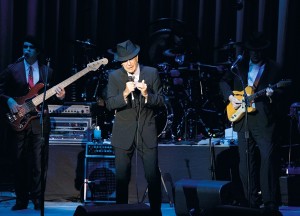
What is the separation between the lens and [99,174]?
9.36 meters

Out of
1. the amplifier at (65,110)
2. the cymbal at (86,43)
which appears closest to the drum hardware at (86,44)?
the cymbal at (86,43)

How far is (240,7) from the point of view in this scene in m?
11.0

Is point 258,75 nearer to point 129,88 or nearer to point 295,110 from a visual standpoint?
point 295,110

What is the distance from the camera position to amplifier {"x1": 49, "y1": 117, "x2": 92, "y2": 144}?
970cm

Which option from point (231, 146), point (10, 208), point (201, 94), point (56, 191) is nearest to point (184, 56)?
point (201, 94)

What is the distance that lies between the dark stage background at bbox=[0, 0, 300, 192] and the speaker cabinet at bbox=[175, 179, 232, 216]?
126 inches

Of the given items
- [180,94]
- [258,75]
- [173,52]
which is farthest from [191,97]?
[258,75]

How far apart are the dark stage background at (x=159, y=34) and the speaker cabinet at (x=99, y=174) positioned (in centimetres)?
133

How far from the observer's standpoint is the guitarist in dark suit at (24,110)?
28.8 ft

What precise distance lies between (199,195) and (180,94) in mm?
3777

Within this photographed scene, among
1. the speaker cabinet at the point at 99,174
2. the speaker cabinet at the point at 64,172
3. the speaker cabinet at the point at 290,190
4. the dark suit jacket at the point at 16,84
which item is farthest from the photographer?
the speaker cabinet at the point at 64,172

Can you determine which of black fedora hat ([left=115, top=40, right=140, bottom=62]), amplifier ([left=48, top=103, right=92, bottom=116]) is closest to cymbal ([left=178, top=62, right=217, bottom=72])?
amplifier ([left=48, top=103, right=92, bottom=116])

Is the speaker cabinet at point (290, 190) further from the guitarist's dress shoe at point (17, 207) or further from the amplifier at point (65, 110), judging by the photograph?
the guitarist's dress shoe at point (17, 207)

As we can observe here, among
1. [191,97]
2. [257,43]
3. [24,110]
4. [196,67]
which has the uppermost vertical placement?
[196,67]
